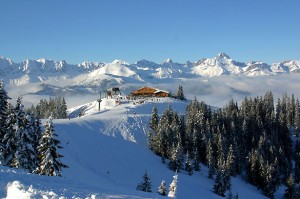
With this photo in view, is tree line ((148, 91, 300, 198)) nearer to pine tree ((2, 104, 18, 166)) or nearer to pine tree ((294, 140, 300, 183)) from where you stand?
pine tree ((294, 140, 300, 183))

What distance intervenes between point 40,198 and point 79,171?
1479 inches

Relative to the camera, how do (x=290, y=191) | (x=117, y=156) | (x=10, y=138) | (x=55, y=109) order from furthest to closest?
(x=55, y=109), (x=290, y=191), (x=117, y=156), (x=10, y=138)

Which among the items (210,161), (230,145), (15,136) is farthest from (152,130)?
(15,136)

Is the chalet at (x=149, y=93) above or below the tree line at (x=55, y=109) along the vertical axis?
above

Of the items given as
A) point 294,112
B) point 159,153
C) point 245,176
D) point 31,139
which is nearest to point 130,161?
point 159,153

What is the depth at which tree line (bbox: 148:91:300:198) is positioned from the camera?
86.9 meters

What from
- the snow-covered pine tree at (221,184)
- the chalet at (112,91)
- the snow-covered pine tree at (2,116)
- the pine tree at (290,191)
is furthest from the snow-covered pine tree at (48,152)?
the chalet at (112,91)

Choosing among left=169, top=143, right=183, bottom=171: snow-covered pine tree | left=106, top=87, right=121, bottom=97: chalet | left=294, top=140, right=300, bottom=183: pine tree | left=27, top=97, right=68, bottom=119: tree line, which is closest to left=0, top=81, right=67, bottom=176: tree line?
left=169, top=143, right=183, bottom=171: snow-covered pine tree

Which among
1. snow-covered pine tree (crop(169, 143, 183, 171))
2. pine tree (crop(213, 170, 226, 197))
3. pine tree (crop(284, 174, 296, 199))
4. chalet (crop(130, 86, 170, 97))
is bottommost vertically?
pine tree (crop(284, 174, 296, 199))

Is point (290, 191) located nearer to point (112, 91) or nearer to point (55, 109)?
point (55, 109)

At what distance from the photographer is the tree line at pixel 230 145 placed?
86.9 m

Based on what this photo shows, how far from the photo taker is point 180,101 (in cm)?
14388

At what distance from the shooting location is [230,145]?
94.2 meters

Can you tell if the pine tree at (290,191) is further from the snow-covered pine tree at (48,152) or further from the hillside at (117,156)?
the snow-covered pine tree at (48,152)
